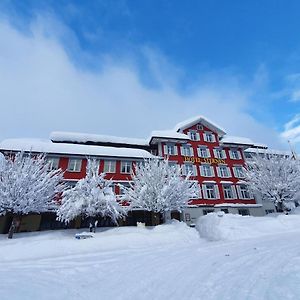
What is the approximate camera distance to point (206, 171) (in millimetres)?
31109

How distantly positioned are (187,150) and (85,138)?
51.2ft

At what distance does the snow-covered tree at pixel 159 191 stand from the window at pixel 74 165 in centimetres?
777

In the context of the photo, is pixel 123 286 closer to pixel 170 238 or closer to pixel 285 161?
pixel 170 238

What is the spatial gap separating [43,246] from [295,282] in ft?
45.7

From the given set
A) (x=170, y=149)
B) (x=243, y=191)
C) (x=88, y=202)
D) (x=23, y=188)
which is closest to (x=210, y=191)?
(x=243, y=191)

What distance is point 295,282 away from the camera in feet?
17.3

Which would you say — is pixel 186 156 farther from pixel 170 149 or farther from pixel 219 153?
pixel 219 153

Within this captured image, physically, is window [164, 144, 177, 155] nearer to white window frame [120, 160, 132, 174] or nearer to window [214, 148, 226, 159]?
white window frame [120, 160, 132, 174]

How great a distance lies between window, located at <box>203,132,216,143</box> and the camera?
34188 millimetres

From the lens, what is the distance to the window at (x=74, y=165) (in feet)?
85.7

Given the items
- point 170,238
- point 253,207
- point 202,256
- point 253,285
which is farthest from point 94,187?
point 253,207

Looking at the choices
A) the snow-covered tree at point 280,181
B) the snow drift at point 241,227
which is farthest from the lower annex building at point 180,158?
the snow drift at point 241,227

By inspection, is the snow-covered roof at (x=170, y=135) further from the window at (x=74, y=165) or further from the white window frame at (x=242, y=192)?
the window at (x=74, y=165)

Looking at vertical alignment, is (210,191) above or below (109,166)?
below
